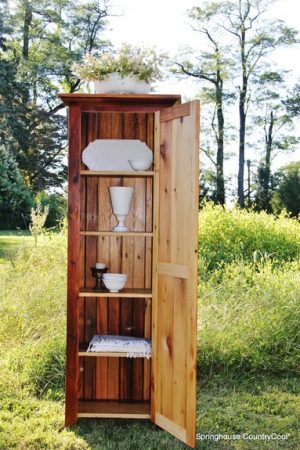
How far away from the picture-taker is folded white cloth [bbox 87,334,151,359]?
3.15 meters

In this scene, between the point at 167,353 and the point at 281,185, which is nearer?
the point at 167,353

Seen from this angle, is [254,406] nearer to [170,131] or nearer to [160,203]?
[160,203]

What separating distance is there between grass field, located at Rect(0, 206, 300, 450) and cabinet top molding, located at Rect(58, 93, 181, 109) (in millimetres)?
1796

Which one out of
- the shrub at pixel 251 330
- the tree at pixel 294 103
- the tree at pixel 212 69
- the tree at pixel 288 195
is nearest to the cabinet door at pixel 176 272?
the shrub at pixel 251 330

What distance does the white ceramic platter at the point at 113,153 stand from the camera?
3387mm

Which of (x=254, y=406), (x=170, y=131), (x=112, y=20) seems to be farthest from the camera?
(x=112, y=20)

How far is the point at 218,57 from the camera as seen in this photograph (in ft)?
45.8

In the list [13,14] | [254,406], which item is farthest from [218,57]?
[254,406]

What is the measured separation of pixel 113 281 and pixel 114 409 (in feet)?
2.51

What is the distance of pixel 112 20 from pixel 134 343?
416 inches

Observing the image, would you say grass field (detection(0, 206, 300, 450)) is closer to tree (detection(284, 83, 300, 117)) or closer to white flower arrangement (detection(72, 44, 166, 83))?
white flower arrangement (detection(72, 44, 166, 83))

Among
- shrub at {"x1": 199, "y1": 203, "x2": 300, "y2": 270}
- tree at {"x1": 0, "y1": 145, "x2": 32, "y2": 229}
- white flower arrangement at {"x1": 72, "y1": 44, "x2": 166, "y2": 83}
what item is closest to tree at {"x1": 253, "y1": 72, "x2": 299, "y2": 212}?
tree at {"x1": 0, "y1": 145, "x2": 32, "y2": 229}

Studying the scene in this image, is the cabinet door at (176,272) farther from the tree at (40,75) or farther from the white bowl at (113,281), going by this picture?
the tree at (40,75)

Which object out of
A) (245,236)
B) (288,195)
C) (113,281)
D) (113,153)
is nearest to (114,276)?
(113,281)
